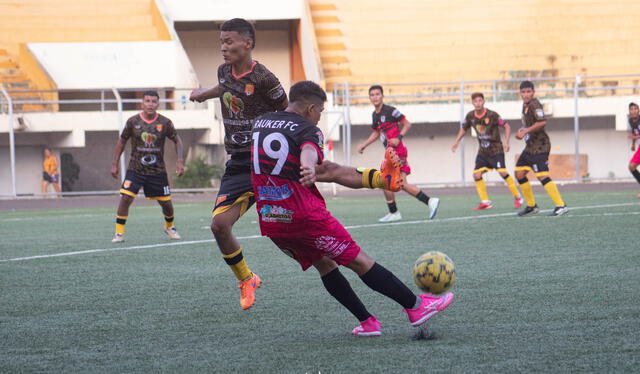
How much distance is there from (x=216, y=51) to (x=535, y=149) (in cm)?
2156

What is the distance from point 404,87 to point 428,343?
24.9 m

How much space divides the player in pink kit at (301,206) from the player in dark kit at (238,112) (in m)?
1.53

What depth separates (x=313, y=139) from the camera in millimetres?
4938

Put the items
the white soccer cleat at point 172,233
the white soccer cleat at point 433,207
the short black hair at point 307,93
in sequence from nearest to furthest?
the short black hair at point 307,93
the white soccer cleat at point 172,233
the white soccer cleat at point 433,207

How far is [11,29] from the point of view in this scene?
31.0 m

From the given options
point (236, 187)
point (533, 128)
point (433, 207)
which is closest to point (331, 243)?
point (236, 187)

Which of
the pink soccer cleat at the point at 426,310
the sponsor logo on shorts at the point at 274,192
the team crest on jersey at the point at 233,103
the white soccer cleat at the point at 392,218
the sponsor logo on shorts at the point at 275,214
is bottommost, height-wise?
the white soccer cleat at the point at 392,218

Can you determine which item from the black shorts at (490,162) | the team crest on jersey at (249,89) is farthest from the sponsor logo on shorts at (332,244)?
the black shorts at (490,162)

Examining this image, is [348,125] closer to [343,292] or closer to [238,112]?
[238,112]

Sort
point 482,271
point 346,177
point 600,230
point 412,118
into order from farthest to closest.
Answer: point 412,118 < point 600,230 < point 482,271 < point 346,177

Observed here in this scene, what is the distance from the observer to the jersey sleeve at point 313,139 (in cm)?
491

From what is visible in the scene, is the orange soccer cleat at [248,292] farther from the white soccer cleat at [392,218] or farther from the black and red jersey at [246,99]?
the white soccer cleat at [392,218]

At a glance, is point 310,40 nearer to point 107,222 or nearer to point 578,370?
point 107,222

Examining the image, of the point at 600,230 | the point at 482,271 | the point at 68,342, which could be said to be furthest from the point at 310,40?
the point at 68,342
